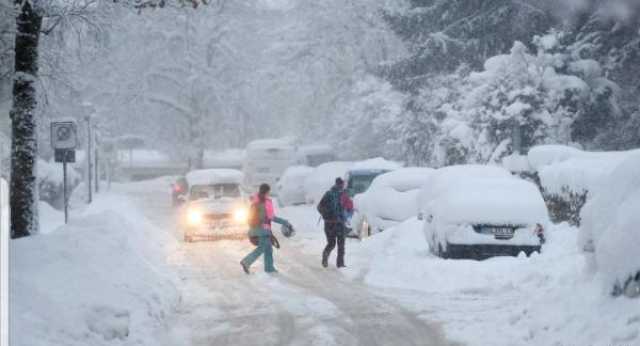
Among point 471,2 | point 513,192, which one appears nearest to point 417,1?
point 471,2

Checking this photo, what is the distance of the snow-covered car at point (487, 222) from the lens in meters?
14.8

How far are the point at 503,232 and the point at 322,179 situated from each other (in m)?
18.2

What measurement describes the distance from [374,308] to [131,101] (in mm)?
45411

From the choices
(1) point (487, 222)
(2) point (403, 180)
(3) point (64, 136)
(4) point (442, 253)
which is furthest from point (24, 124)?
(2) point (403, 180)

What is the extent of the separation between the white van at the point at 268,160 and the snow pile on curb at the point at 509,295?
2907 cm

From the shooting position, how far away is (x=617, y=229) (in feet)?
27.8

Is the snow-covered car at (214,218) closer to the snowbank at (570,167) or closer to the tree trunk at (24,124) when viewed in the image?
the tree trunk at (24,124)

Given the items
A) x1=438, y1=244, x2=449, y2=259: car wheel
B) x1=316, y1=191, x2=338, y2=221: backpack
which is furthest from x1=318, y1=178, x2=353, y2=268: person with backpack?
x1=438, y1=244, x2=449, y2=259: car wheel

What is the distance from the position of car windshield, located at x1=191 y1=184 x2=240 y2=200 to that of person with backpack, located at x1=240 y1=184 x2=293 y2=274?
7434 mm

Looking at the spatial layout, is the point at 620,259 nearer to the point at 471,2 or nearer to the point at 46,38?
the point at 46,38

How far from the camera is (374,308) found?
37.4 ft

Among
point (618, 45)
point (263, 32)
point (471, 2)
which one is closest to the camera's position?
point (618, 45)

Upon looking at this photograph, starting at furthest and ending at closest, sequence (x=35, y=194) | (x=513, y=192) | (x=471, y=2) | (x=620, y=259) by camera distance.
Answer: (x=471, y=2) → (x=513, y=192) → (x=35, y=194) → (x=620, y=259)

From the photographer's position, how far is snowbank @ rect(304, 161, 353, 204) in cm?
3212
